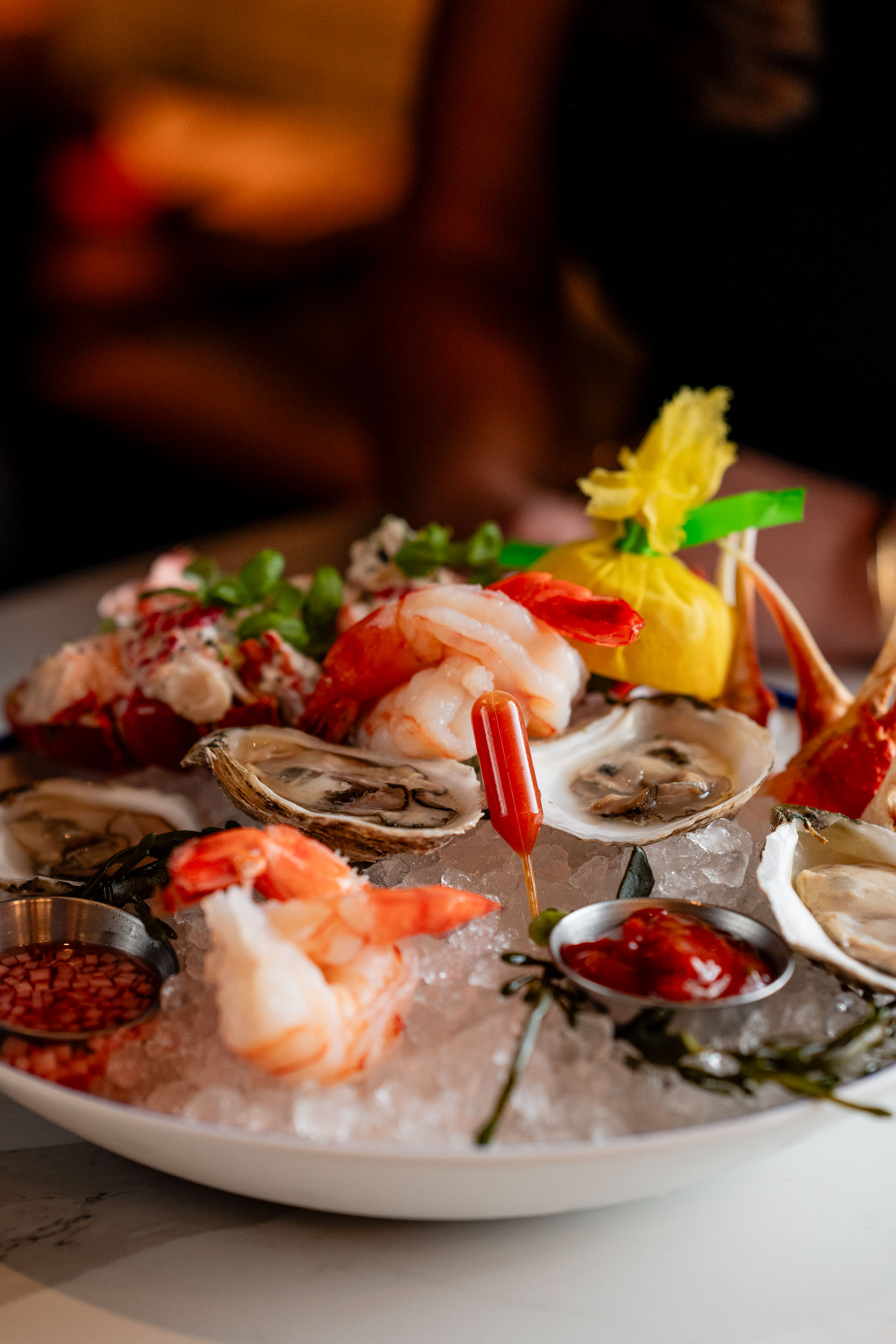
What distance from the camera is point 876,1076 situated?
671 mm

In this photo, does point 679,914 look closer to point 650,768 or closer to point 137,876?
point 650,768

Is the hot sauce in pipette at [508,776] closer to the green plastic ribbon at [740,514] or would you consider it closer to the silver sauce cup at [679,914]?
the silver sauce cup at [679,914]

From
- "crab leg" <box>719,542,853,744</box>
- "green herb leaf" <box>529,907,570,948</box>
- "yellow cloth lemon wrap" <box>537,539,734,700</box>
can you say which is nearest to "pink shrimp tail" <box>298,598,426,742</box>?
"yellow cloth lemon wrap" <box>537,539,734,700</box>

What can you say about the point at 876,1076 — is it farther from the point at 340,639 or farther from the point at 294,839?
the point at 340,639

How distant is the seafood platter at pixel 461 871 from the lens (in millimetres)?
655

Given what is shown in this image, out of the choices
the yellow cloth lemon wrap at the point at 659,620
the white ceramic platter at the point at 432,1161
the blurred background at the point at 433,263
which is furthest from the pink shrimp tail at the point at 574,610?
the blurred background at the point at 433,263

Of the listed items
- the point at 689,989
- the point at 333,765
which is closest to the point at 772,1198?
the point at 689,989

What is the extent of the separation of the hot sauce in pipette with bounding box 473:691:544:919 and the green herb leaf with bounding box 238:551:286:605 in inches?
19.8

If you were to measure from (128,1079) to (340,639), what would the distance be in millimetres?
494

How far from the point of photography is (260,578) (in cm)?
132

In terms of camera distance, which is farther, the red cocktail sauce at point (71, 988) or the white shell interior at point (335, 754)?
the white shell interior at point (335, 754)

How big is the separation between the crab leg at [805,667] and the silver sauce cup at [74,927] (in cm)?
71

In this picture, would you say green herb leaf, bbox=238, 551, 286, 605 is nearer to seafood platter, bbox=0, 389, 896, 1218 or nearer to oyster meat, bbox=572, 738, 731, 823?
seafood platter, bbox=0, 389, 896, 1218

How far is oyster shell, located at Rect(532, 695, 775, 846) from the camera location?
3.31ft
